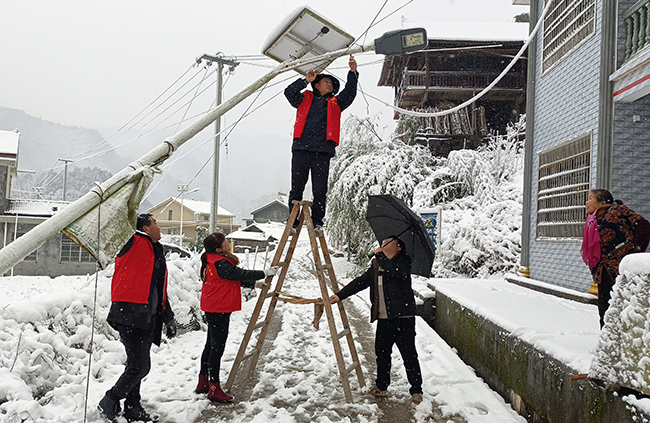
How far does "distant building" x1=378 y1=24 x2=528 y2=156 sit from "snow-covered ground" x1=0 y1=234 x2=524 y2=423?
1469 cm

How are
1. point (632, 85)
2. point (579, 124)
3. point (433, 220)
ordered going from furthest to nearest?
point (433, 220) < point (579, 124) < point (632, 85)

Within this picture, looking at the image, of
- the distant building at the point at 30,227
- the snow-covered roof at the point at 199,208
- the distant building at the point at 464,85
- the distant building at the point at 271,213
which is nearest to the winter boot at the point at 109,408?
the distant building at the point at 464,85

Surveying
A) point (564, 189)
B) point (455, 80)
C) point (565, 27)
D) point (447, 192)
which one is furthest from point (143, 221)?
point (455, 80)

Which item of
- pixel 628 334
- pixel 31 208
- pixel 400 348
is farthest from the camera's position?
pixel 31 208

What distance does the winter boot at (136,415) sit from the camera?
3.67m

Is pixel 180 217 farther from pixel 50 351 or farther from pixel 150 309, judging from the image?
pixel 150 309

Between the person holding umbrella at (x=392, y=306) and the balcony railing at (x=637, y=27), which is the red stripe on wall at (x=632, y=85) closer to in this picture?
the balcony railing at (x=637, y=27)

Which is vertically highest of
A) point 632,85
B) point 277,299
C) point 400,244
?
point 632,85

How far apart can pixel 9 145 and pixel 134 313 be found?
25.6 metres

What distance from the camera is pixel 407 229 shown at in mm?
4398

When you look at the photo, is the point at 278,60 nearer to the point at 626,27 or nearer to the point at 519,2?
the point at 626,27

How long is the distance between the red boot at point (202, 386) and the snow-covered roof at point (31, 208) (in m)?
22.8

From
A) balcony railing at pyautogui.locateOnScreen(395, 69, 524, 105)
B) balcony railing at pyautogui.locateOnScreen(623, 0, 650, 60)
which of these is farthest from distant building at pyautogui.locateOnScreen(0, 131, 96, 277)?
balcony railing at pyautogui.locateOnScreen(623, 0, 650, 60)

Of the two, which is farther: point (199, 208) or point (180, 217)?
point (199, 208)
